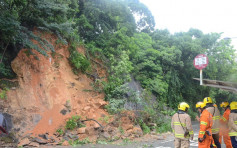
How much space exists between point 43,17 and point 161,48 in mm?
14128

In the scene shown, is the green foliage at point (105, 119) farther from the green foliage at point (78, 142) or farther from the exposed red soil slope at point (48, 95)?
the green foliage at point (78, 142)

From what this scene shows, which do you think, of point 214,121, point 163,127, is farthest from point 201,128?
point 163,127

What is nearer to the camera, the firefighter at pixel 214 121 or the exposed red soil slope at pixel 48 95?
the firefighter at pixel 214 121

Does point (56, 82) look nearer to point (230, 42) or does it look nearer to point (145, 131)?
point (145, 131)

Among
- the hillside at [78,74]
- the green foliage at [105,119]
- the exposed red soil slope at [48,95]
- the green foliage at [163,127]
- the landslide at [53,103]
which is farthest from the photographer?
the green foliage at [163,127]

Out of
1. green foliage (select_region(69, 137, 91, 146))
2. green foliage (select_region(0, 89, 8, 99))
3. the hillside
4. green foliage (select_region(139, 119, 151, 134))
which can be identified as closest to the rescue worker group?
green foliage (select_region(69, 137, 91, 146))

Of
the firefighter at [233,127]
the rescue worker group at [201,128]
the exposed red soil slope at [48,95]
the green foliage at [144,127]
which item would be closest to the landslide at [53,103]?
the exposed red soil slope at [48,95]

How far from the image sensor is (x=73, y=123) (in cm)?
1078

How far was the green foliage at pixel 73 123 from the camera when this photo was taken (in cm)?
1064

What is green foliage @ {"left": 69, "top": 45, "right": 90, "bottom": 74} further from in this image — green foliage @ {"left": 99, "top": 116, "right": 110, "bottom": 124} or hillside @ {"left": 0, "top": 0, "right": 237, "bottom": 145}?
green foliage @ {"left": 99, "top": 116, "right": 110, "bottom": 124}

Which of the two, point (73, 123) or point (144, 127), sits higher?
point (73, 123)

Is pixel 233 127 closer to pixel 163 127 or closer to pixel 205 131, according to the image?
pixel 205 131

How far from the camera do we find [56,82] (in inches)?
495

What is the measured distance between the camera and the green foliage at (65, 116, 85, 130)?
34.9 feet
